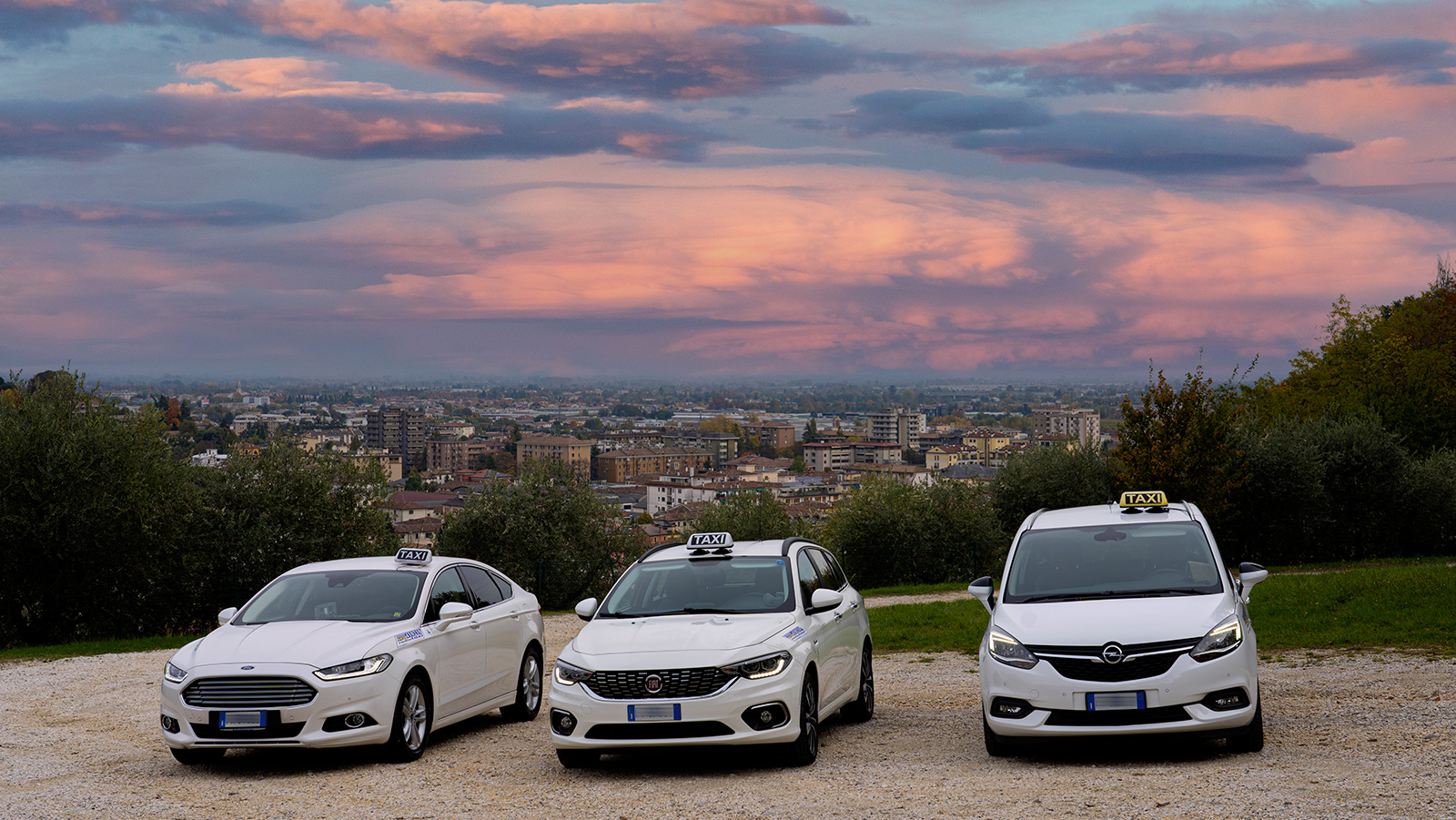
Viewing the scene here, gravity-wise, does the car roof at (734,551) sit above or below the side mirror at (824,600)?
Answer: above

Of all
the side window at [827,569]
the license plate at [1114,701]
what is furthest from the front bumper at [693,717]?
the side window at [827,569]

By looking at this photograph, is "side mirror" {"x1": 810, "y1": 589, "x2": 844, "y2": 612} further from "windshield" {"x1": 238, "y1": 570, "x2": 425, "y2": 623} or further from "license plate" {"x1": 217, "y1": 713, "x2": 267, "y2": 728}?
"license plate" {"x1": 217, "y1": 713, "x2": 267, "y2": 728}

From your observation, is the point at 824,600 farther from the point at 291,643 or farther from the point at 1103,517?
the point at 291,643

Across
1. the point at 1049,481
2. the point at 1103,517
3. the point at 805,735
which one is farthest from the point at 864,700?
the point at 1049,481

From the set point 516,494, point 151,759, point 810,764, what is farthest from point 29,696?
point 516,494

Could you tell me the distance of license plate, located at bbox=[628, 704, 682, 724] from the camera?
8648 millimetres

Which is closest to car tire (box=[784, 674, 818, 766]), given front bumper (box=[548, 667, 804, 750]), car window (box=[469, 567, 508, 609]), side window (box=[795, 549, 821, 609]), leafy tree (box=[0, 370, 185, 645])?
front bumper (box=[548, 667, 804, 750])

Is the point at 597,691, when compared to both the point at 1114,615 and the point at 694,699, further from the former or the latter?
the point at 1114,615

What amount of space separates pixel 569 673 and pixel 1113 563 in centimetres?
424

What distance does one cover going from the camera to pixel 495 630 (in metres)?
11.5

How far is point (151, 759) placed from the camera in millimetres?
10328

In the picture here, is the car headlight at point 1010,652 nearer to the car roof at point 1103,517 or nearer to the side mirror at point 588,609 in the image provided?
the car roof at point 1103,517

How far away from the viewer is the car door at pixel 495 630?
11336mm

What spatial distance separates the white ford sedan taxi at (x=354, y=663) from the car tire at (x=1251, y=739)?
242 inches
